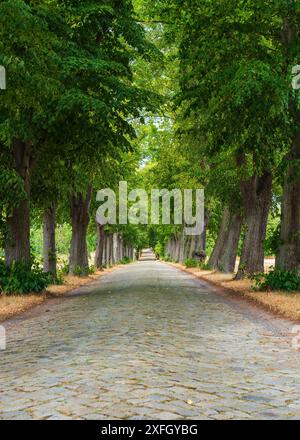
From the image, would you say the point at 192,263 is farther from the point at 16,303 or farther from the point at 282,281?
the point at 16,303

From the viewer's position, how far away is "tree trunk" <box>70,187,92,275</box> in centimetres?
3052

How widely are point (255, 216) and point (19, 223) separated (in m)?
9.60

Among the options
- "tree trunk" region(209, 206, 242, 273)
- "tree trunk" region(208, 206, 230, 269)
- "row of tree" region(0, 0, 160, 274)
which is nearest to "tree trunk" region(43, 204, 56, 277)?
"row of tree" region(0, 0, 160, 274)

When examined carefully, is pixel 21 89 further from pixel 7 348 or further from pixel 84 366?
pixel 84 366

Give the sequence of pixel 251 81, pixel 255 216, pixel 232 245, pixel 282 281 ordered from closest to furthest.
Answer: pixel 251 81 < pixel 282 281 < pixel 255 216 < pixel 232 245

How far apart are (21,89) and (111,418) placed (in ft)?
21.6

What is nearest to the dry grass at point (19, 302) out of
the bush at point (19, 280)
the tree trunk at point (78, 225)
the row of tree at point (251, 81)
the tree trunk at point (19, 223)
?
the bush at point (19, 280)

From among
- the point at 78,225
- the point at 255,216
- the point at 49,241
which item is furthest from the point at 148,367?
the point at 78,225

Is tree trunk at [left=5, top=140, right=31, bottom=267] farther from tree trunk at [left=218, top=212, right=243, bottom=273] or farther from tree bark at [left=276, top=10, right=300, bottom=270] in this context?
tree trunk at [left=218, top=212, right=243, bottom=273]

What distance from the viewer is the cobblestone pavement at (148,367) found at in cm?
551

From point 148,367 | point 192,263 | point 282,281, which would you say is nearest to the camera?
point 148,367

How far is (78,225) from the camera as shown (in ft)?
100

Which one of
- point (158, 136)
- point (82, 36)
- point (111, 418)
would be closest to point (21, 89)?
point (111, 418)

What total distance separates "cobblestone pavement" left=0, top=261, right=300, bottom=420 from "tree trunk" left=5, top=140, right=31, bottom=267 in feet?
15.8
